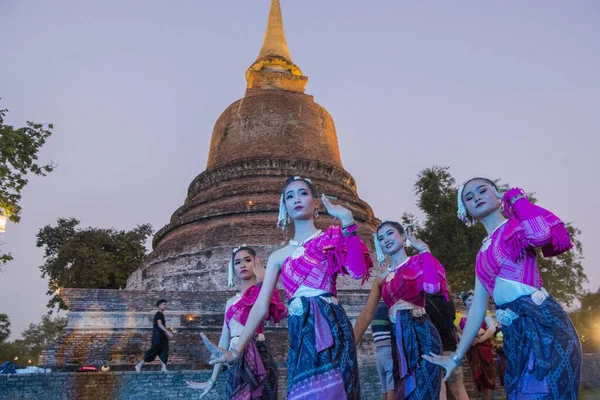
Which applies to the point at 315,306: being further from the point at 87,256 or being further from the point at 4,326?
the point at 4,326

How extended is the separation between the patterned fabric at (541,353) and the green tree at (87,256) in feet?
65.7

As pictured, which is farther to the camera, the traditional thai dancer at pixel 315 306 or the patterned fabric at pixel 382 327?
the patterned fabric at pixel 382 327

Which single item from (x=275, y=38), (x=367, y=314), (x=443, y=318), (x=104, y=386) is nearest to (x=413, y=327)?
(x=367, y=314)

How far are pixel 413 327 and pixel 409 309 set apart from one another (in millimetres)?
171

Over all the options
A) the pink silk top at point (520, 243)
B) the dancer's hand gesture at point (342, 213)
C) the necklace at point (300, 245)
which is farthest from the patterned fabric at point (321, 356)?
the pink silk top at point (520, 243)

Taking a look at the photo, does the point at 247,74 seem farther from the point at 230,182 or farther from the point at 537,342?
the point at 537,342

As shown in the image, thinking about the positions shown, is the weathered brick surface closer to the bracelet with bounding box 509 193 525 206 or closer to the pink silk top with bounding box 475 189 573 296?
the pink silk top with bounding box 475 189 573 296

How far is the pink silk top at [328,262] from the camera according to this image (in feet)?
11.0

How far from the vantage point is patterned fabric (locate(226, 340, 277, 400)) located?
173 inches

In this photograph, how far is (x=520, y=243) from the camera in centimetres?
310

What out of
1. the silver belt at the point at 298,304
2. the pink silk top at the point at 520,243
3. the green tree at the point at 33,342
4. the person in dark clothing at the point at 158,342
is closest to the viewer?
the pink silk top at the point at 520,243

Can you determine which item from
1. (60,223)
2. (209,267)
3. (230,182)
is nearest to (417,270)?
(209,267)

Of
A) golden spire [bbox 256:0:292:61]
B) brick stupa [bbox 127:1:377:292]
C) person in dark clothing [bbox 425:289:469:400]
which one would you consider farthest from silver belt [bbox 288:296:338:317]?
golden spire [bbox 256:0:292:61]

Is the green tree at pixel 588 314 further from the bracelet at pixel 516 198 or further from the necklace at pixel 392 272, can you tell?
the bracelet at pixel 516 198
